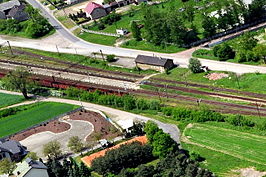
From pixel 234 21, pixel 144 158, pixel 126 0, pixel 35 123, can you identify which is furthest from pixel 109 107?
pixel 126 0

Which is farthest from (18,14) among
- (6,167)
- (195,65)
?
(6,167)

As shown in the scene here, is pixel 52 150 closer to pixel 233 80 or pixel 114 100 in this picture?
pixel 114 100

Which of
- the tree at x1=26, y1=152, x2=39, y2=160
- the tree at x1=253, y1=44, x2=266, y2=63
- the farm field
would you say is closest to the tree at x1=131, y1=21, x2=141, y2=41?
the tree at x1=253, y1=44, x2=266, y2=63

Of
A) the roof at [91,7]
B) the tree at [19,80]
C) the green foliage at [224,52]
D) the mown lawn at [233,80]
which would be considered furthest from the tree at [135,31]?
the tree at [19,80]

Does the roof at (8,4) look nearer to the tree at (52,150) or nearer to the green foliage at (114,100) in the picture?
the green foliage at (114,100)

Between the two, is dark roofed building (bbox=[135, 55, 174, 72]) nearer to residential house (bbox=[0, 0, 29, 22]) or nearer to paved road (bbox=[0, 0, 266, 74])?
paved road (bbox=[0, 0, 266, 74])

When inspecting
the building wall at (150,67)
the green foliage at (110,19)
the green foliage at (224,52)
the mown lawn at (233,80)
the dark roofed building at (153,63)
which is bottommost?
the mown lawn at (233,80)
